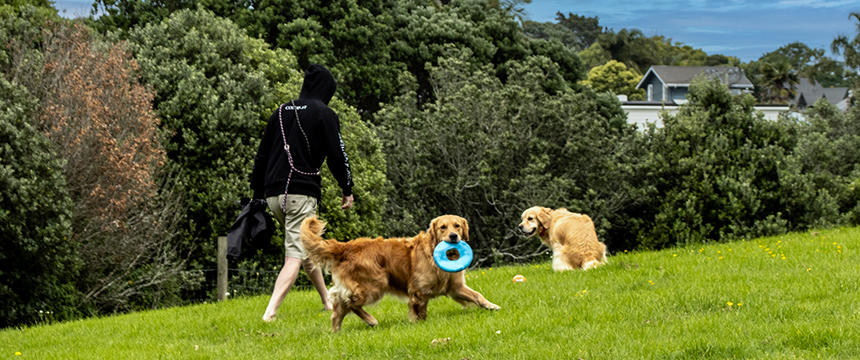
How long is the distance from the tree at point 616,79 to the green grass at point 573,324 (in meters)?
65.4

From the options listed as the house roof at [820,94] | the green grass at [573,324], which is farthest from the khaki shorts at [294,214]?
the house roof at [820,94]

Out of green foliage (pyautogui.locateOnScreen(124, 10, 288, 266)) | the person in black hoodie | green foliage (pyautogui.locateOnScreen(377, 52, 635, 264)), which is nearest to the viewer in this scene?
the person in black hoodie

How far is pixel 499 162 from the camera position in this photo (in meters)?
24.5

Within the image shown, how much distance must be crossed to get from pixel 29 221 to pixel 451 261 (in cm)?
740

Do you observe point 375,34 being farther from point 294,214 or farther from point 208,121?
point 294,214

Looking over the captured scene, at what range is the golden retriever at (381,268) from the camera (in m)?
7.20

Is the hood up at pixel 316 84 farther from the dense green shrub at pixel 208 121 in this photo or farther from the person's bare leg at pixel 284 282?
the dense green shrub at pixel 208 121

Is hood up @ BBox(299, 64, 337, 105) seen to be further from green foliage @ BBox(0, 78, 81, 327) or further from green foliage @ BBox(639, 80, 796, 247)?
green foliage @ BBox(639, 80, 796, 247)

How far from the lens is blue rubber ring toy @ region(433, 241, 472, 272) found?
277 inches

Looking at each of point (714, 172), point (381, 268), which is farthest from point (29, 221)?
point (714, 172)

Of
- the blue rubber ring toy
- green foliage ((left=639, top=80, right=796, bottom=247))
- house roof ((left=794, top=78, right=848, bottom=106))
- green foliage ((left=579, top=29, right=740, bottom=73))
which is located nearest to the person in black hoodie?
the blue rubber ring toy

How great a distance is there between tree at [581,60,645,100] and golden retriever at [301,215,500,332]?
225ft

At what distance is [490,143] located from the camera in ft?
80.0

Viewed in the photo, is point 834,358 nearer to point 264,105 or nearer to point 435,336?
point 435,336
